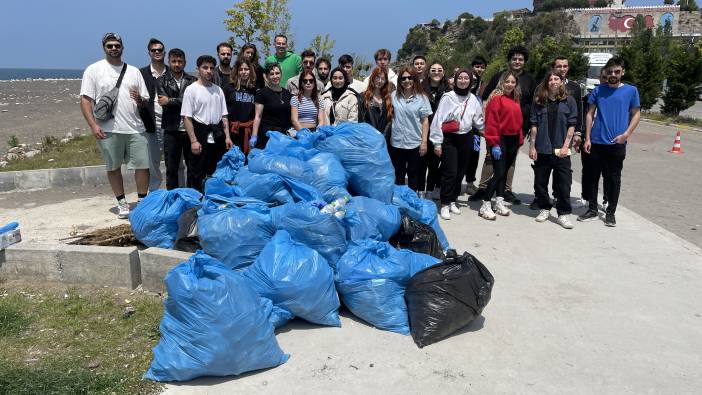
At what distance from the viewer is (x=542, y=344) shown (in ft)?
10.1

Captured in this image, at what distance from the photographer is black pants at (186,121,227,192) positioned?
5.14 metres

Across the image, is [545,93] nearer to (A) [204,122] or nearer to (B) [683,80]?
(A) [204,122]

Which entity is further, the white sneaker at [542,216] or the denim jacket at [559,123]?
the white sneaker at [542,216]

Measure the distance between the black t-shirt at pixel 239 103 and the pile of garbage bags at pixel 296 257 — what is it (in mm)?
719

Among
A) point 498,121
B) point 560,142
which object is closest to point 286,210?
point 498,121

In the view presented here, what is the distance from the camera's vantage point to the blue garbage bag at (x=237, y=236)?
3430 mm

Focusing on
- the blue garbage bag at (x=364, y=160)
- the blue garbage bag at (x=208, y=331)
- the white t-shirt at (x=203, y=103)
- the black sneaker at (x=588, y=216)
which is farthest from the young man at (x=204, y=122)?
the black sneaker at (x=588, y=216)

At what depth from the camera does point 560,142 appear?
552 cm

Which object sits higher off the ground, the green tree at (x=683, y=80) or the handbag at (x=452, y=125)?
the green tree at (x=683, y=80)

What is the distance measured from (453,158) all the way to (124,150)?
3.45 meters

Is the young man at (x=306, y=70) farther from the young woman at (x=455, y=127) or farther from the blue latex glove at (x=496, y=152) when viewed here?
the blue latex glove at (x=496, y=152)

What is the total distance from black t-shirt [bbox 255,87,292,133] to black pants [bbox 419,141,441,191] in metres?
A: 1.59

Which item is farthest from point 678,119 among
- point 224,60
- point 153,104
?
point 153,104

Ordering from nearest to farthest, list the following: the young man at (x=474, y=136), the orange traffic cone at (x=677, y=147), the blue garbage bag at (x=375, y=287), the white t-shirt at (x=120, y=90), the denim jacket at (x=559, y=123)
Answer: the blue garbage bag at (x=375, y=287) → the white t-shirt at (x=120, y=90) → the denim jacket at (x=559, y=123) → the young man at (x=474, y=136) → the orange traffic cone at (x=677, y=147)
